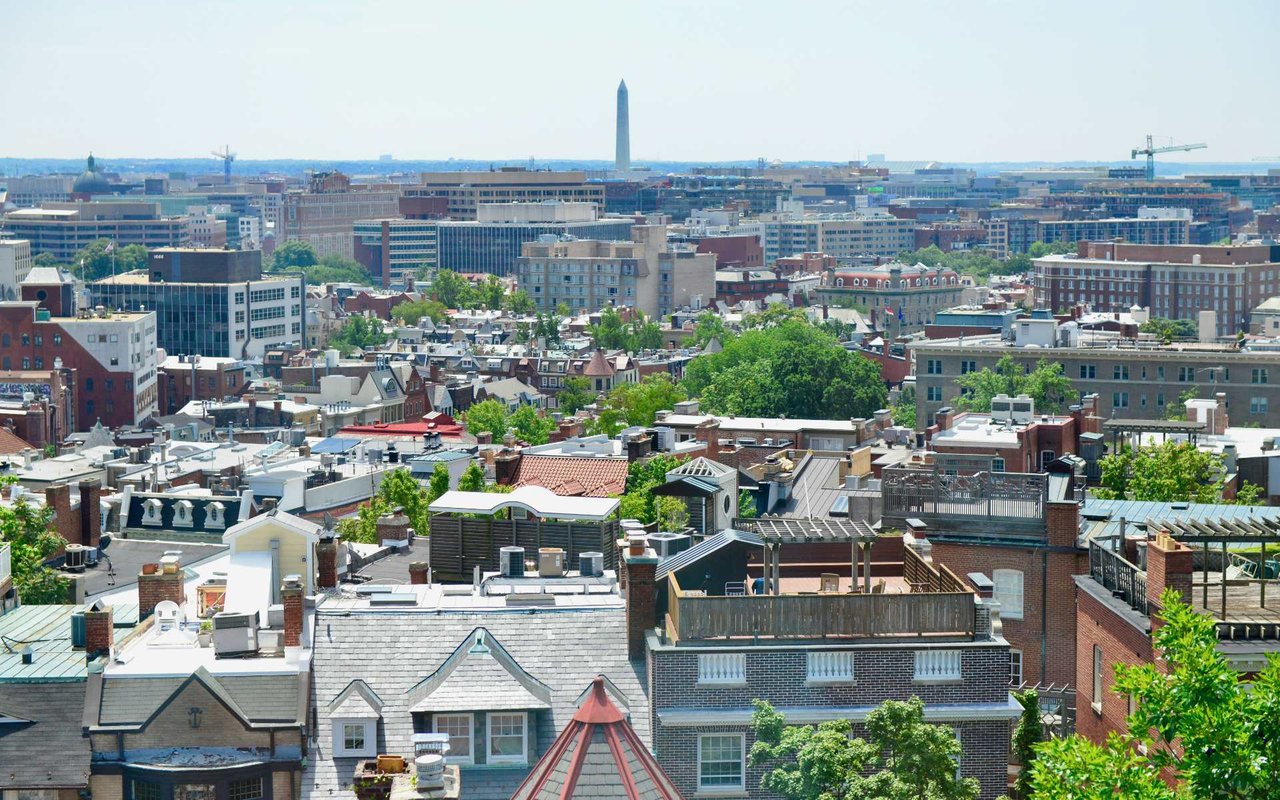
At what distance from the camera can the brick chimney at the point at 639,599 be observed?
38.1 meters

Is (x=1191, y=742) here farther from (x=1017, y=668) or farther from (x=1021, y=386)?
(x=1021, y=386)

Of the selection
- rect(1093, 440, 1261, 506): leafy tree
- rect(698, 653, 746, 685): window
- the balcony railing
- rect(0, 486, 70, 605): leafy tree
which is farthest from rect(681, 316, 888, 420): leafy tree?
rect(698, 653, 746, 685): window

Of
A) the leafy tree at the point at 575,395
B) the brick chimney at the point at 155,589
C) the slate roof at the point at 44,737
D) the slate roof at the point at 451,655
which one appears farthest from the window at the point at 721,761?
the leafy tree at the point at 575,395

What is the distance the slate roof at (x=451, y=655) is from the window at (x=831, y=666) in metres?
3.03

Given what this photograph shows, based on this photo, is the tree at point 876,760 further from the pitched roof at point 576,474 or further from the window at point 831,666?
the pitched roof at point 576,474

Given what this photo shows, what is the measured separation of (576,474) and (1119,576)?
43.6 meters

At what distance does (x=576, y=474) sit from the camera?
83375mm

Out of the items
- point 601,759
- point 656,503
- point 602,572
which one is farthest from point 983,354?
point 601,759

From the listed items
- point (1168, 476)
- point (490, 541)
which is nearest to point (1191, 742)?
point (490, 541)

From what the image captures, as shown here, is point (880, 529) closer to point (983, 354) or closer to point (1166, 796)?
point (1166, 796)

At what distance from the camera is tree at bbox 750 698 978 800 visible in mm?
34969

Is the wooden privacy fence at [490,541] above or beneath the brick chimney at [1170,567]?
beneath

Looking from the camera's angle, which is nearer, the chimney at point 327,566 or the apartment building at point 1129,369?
the chimney at point 327,566

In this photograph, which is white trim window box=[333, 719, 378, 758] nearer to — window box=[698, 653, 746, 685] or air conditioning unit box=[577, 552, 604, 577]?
window box=[698, 653, 746, 685]
